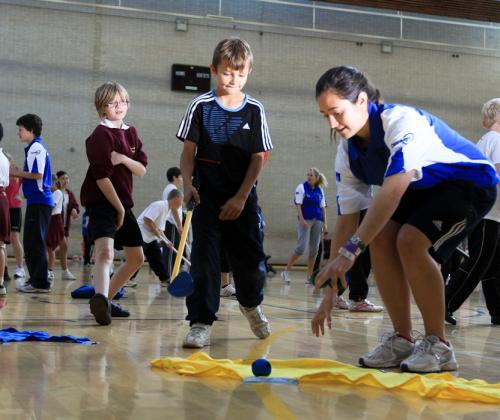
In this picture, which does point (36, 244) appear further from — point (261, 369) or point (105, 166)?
point (261, 369)

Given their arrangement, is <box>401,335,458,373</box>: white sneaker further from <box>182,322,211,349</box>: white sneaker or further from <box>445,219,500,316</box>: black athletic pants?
<box>445,219,500,316</box>: black athletic pants

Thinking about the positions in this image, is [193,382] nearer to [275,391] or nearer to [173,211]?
[275,391]

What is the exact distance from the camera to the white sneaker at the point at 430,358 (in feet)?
9.29

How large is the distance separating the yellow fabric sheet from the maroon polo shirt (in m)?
1.98

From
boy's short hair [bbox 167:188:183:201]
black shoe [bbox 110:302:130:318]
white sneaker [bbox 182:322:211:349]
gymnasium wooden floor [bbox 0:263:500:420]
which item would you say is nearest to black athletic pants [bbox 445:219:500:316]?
gymnasium wooden floor [bbox 0:263:500:420]

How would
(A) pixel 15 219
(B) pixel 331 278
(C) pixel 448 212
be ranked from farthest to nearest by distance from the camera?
(A) pixel 15 219
(C) pixel 448 212
(B) pixel 331 278

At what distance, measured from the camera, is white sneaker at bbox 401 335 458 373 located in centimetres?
283

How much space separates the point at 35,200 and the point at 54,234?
2.05m

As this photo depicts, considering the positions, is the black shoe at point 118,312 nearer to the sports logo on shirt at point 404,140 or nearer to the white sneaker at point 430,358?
the white sneaker at point 430,358

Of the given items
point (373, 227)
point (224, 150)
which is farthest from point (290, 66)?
point (373, 227)

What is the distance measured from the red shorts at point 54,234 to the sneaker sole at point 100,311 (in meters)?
5.14

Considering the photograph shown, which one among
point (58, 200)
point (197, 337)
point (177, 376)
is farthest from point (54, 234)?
point (177, 376)

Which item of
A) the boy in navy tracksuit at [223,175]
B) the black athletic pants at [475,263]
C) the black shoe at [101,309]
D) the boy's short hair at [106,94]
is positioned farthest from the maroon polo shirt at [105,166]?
the black athletic pants at [475,263]

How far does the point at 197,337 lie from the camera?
3443 millimetres
